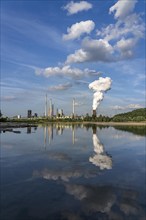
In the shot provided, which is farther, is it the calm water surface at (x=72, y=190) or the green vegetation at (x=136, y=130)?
the green vegetation at (x=136, y=130)

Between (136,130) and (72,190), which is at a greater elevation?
(136,130)

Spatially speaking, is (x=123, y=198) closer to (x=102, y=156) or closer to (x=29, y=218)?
(x=29, y=218)

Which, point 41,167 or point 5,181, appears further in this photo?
point 41,167

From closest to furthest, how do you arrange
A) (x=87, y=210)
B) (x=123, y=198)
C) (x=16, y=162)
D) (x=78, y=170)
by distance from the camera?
(x=87, y=210) → (x=123, y=198) → (x=78, y=170) → (x=16, y=162)

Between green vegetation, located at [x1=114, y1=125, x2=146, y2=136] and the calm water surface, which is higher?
green vegetation, located at [x1=114, y1=125, x2=146, y2=136]

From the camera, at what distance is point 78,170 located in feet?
71.3

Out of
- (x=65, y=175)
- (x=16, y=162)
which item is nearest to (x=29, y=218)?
(x=65, y=175)

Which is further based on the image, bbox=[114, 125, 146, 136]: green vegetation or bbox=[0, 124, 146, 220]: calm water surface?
bbox=[114, 125, 146, 136]: green vegetation

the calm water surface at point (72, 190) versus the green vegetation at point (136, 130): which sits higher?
the green vegetation at point (136, 130)

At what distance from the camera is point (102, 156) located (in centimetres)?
2903

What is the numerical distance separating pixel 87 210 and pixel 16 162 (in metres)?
13.8

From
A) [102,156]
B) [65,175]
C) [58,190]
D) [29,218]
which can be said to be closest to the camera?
[29,218]

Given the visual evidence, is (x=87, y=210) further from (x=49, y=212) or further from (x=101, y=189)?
(x=101, y=189)

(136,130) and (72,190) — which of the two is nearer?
(72,190)
